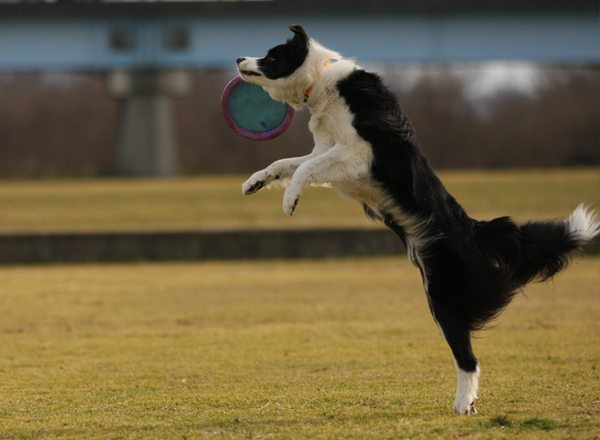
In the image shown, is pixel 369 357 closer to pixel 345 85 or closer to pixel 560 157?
pixel 345 85

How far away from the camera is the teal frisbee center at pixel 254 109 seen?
688 centimetres

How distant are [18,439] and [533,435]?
314cm

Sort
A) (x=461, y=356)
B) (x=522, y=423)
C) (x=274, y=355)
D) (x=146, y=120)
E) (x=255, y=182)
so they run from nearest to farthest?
(x=522, y=423) → (x=461, y=356) → (x=255, y=182) → (x=274, y=355) → (x=146, y=120)

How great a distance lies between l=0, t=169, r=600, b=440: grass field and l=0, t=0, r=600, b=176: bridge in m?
15.2

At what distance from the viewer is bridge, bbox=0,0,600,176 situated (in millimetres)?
28766

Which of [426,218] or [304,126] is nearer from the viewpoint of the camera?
[426,218]

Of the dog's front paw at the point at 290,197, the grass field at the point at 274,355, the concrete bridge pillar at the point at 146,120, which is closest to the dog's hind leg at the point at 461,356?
the grass field at the point at 274,355

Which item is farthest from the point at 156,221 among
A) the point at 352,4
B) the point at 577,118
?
the point at 577,118

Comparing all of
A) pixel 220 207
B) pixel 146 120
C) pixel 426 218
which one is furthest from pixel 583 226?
pixel 146 120

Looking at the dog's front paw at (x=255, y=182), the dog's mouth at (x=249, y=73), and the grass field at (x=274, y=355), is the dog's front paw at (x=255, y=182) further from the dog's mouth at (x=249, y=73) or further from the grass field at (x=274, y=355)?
the grass field at (x=274, y=355)

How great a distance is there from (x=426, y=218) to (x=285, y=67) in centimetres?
162

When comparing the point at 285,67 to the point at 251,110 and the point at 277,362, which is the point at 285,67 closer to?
the point at 251,110

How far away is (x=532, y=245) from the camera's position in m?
5.51

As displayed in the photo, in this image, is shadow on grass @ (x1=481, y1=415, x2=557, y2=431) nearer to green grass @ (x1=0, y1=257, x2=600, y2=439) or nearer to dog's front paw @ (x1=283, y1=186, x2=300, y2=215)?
green grass @ (x1=0, y1=257, x2=600, y2=439)
